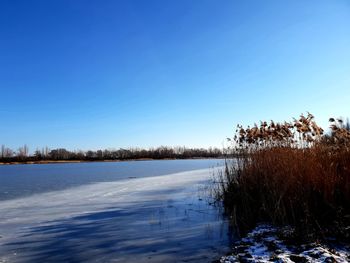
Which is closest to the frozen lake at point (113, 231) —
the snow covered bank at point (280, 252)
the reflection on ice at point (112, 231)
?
the reflection on ice at point (112, 231)

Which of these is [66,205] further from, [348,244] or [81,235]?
[348,244]

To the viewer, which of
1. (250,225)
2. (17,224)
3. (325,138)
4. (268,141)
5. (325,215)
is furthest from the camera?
(268,141)

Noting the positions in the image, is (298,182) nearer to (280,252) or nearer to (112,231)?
(280,252)

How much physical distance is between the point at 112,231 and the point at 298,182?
2877mm

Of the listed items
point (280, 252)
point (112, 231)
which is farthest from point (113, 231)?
point (280, 252)

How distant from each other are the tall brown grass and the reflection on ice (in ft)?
2.37

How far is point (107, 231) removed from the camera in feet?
16.7

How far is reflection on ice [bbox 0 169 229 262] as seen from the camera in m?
3.95

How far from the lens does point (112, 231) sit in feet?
16.7

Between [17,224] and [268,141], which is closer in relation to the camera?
[17,224]

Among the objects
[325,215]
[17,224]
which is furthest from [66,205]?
[325,215]

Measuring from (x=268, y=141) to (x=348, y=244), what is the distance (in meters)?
3.70

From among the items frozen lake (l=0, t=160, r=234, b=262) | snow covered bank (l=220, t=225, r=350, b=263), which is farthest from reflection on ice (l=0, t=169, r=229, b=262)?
snow covered bank (l=220, t=225, r=350, b=263)

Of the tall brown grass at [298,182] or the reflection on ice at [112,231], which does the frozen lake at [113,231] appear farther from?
the tall brown grass at [298,182]
